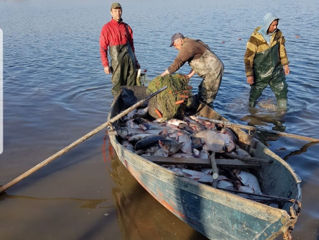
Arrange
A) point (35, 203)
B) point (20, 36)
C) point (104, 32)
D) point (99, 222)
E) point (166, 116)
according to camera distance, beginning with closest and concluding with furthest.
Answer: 1. point (99, 222)
2. point (35, 203)
3. point (166, 116)
4. point (104, 32)
5. point (20, 36)

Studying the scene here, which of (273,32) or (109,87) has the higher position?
(273,32)

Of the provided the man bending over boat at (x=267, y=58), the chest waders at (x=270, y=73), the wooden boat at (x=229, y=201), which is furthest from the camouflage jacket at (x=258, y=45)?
the wooden boat at (x=229, y=201)

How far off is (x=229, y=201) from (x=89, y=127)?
5.33 m

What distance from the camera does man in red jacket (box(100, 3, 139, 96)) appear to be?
7465 mm

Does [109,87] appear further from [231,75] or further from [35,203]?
[35,203]

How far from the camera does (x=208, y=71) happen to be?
6.80 m

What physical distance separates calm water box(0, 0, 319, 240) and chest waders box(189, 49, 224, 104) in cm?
154

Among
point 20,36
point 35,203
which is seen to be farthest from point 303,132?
point 20,36

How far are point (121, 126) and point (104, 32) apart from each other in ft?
9.03

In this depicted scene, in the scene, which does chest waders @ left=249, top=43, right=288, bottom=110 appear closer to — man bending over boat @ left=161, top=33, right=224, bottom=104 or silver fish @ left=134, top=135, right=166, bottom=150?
man bending over boat @ left=161, top=33, right=224, bottom=104

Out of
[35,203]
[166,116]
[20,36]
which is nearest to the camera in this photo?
[35,203]

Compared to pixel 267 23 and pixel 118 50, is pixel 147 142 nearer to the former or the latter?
pixel 118 50

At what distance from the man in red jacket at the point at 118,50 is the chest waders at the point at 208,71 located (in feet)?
6.58

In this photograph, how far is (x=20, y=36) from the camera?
18.5m
